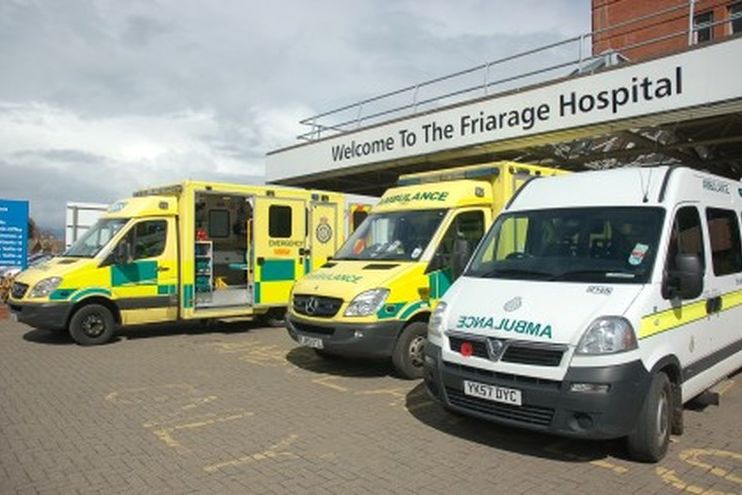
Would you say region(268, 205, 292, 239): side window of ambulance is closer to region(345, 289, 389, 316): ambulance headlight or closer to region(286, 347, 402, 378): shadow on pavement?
region(286, 347, 402, 378): shadow on pavement

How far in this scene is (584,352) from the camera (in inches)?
182

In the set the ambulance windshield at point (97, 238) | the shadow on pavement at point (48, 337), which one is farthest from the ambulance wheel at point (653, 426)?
the shadow on pavement at point (48, 337)

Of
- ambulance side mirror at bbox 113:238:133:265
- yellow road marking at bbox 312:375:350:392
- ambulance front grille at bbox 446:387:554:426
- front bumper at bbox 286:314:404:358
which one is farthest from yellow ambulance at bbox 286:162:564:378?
ambulance side mirror at bbox 113:238:133:265

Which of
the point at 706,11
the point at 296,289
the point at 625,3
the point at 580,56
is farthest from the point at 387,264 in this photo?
the point at 625,3

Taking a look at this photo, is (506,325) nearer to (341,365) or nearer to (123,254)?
(341,365)

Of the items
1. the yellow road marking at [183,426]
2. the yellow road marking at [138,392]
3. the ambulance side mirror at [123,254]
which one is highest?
the ambulance side mirror at [123,254]

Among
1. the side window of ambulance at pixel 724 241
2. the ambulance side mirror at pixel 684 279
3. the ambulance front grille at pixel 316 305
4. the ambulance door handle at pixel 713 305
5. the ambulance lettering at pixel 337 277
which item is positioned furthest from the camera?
the ambulance lettering at pixel 337 277

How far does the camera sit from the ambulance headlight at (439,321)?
546 cm

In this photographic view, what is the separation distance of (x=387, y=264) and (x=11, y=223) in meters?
12.0

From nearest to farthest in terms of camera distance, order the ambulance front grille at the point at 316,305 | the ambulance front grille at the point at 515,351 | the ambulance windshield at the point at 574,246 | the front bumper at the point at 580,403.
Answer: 1. the front bumper at the point at 580,403
2. the ambulance front grille at the point at 515,351
3. the ambulance windshield at the point at 574,246
4. the ambulance front grille at the point at 316,305

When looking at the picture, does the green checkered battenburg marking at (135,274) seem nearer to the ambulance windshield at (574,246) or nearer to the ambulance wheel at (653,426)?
the ambulance windshield at (574,246)

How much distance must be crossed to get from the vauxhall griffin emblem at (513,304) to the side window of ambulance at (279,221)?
24.9 feet

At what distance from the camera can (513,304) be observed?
16.8 feet

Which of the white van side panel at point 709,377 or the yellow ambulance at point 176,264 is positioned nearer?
the white van side panel at point 709,377
